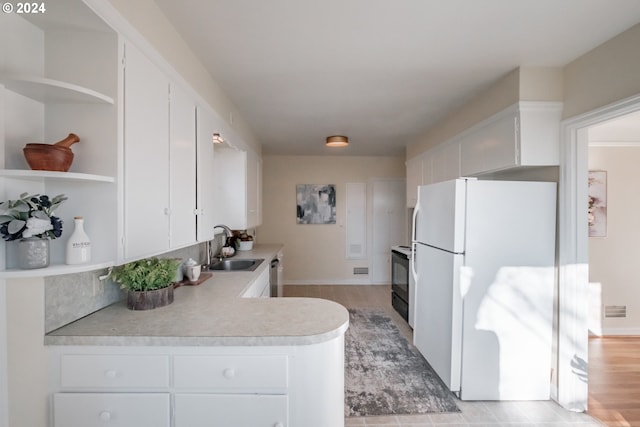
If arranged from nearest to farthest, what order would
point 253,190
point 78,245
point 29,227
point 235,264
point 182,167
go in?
point 29,227 → point 78,245 → point 182,167 → point 235,264 → point 253,190

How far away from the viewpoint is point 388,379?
8.20ft

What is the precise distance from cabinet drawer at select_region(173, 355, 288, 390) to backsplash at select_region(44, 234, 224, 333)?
21.3 inches

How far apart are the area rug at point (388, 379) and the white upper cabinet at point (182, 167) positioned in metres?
1.66

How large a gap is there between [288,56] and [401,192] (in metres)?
4.12

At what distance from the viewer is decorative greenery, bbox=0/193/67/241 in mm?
1007

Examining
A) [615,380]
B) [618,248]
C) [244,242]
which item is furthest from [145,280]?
[618,248]

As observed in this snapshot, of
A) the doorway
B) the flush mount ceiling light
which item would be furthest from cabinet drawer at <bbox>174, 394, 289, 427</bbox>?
the doorway

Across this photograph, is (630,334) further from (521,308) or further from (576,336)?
(521,308)

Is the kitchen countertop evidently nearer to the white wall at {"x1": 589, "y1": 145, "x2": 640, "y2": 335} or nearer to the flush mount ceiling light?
the flush mount ceiling light

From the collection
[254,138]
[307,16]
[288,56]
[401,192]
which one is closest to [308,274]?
[401,192]

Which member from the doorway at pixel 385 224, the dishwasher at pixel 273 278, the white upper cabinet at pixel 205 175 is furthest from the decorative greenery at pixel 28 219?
the doorway at pixel 385 224

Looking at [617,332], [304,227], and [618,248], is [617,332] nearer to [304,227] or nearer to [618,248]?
[618,248]

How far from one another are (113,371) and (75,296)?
40 cm

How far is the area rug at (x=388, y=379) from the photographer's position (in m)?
2.17
